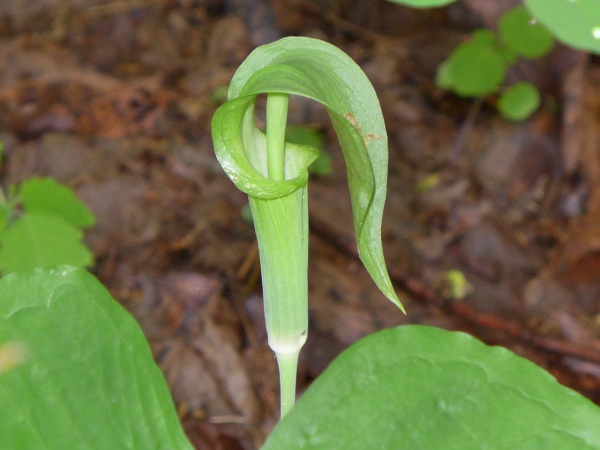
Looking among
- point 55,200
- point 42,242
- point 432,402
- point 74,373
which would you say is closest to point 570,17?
point 432,402

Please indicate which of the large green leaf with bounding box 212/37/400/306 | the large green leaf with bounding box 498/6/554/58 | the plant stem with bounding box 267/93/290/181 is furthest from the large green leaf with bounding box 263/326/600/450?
the large green leaf with bounding box 498/6/554/58

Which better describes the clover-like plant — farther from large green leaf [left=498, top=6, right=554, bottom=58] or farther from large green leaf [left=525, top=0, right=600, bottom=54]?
large green leaf [left=498, top=6, right=554, bottom=58]

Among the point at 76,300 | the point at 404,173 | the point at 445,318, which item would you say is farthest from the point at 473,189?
the point at 76,300

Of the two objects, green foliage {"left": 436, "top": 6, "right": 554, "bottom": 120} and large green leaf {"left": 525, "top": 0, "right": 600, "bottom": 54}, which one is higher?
large green leaf {"left": 525, "top": 0, "right": 600, "bottom": 54}

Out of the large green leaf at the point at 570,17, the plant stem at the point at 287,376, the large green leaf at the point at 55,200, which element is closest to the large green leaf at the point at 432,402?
the plant stem at the point at 287,376

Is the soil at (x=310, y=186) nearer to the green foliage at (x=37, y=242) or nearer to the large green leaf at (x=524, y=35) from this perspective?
the large green leaf at (x=524, y=35)
